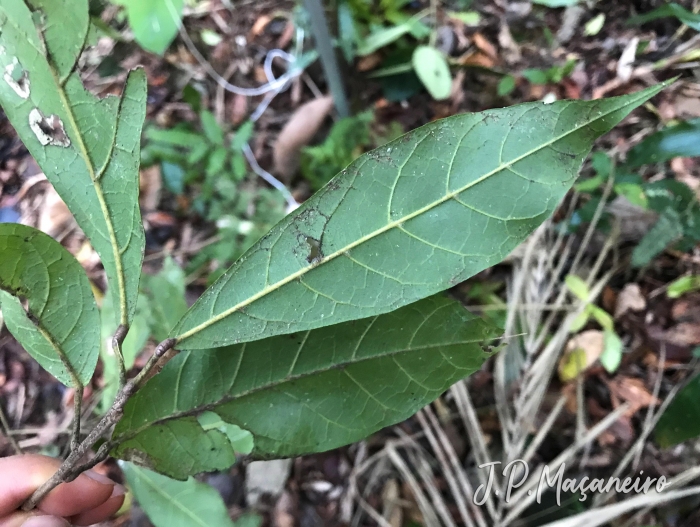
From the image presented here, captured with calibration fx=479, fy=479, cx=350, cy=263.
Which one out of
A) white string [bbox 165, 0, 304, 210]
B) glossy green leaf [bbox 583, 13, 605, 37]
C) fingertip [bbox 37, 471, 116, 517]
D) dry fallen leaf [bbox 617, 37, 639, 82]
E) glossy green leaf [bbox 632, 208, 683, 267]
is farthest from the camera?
white string [bbox 165, 0, 304, 210]

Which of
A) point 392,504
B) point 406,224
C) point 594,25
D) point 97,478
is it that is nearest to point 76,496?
point 97,478

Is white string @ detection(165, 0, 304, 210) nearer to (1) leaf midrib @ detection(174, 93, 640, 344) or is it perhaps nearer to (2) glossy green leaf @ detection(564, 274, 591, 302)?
(2) glossy green leaf @ detection(564, 274, 591, 302)

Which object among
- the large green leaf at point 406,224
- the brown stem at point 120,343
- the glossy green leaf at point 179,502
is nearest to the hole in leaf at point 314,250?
the large green leaf at point 406,224

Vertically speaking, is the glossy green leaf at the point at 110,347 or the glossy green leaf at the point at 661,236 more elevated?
the glossy green leaf at the point at 110,347

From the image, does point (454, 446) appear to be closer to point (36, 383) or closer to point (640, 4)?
point (36, 383)

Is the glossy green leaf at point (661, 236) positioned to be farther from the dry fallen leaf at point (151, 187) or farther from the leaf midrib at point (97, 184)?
the dry fallen leaf at point (151, 187)

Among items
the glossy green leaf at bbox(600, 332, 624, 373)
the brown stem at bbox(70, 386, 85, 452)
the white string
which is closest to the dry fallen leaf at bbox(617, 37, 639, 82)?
the glossy green leaf at bbox(600, 332, 624, 373)
